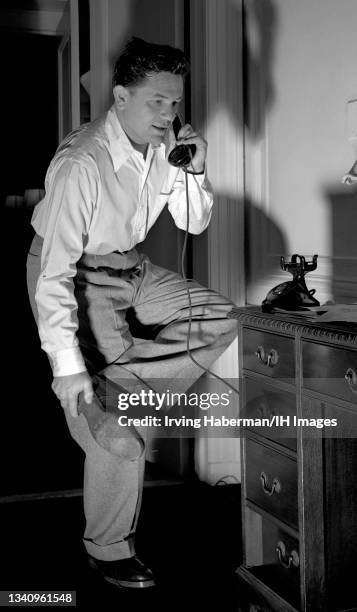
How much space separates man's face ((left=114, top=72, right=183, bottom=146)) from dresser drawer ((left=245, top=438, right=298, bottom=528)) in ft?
3.48

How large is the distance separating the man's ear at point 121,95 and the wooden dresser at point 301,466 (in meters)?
0.85

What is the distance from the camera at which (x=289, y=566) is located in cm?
211

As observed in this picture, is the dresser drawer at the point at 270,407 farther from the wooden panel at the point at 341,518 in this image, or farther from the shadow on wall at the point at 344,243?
the shadow on wall at the point at 344,243

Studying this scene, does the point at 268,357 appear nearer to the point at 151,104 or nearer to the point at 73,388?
the point at 73,388

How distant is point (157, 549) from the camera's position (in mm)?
2736

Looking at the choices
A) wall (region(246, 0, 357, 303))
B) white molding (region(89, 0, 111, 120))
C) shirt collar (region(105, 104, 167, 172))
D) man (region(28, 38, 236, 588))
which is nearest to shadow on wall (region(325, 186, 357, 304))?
wall (region(246, 0, 357, 303))

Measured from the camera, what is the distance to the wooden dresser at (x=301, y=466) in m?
2.00

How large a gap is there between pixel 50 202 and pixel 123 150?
1.07ft

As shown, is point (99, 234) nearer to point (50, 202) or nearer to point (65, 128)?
point (50, 202)

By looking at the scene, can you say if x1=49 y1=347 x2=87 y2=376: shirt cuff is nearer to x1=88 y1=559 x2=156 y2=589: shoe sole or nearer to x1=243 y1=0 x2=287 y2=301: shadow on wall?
x1=88 y1=559 x2=156 y2=589: shoe sole

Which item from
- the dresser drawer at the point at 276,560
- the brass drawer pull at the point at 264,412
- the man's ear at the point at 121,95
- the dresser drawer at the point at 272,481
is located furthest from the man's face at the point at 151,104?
the dresser drawer at the point at 276,560

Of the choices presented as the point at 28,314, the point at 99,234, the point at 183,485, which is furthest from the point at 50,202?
the point at 28,314

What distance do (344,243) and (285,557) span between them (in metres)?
1.08

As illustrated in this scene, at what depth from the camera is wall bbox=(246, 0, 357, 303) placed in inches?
103
